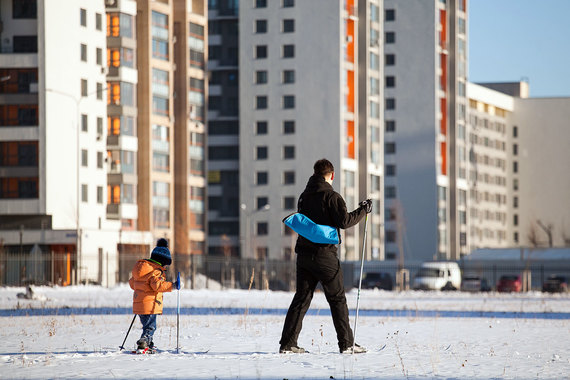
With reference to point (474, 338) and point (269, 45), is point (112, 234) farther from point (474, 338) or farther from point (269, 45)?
point (474, 338)

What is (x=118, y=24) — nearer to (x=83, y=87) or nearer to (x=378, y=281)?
(x=83, y=87)

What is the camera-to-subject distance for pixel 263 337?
17203 mm

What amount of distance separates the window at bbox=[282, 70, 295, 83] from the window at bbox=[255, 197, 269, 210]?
11.1 metres

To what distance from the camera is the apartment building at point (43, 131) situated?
250 ft

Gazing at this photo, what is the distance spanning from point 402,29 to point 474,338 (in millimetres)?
106833

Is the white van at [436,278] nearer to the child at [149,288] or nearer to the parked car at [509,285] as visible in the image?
the parked car at [509,285]

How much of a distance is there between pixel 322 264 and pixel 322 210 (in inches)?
24.5

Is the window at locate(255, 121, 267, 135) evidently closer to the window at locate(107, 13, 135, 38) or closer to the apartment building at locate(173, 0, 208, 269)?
the apartment building at locate(173, 0, 208, 269)

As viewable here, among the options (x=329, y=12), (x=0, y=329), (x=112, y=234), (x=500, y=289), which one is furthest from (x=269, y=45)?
(x=0, y=329)

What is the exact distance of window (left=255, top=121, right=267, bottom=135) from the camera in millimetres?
109938

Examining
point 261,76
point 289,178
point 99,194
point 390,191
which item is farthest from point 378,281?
point 390,191

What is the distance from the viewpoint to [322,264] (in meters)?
13.2

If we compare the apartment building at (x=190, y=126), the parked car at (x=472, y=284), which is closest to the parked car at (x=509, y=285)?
the parked car at (x=472, y=284)

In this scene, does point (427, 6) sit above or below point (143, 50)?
above
